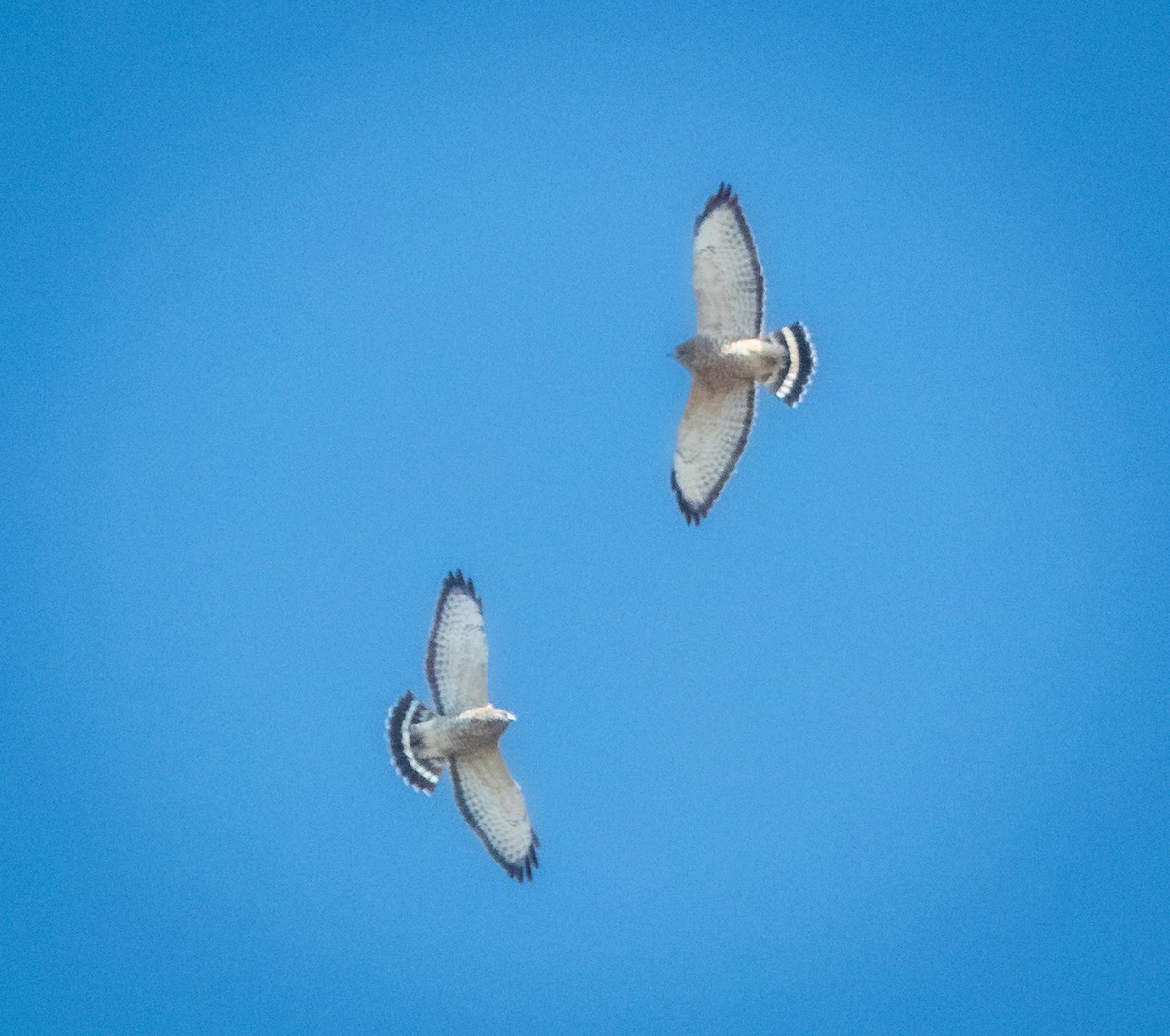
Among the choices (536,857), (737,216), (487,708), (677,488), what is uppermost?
(737,216)

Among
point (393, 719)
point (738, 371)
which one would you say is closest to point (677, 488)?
point (738, 371)

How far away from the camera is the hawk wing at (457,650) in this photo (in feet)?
39.9

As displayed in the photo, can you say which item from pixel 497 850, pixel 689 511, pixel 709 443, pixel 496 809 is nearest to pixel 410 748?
pixel 496 809

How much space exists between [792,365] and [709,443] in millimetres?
770

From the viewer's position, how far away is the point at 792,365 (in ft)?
40.2

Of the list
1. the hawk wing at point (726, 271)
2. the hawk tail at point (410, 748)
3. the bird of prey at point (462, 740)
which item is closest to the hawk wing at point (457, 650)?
the bird of prey at point (462, 740)

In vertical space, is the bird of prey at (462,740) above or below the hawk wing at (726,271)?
below

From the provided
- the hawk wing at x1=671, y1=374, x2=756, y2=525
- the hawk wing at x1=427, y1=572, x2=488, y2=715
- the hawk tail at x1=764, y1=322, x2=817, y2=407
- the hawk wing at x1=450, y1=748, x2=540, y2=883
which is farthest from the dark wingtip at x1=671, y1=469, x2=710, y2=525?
the hawk wing at x1=450, y1=748, x2=540, y2=883

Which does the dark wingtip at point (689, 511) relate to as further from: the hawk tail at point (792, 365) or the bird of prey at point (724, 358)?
the hawk tail at point (792, 365)

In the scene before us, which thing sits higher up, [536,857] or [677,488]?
[677,488]

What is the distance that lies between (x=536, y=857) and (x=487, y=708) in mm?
1028

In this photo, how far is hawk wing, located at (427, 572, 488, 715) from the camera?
1216 centimetres

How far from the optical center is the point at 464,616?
39.9ft

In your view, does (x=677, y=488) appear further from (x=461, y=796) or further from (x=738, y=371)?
(x=461, y=796)
